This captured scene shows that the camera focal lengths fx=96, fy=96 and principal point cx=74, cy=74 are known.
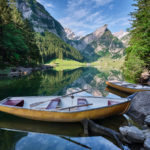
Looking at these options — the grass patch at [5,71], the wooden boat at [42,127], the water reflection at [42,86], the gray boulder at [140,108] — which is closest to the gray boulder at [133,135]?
the wooden boat at [42,127]

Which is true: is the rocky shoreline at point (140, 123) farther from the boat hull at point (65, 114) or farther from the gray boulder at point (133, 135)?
the boat hull at point (65, 114)

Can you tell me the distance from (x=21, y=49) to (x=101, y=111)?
37620mm

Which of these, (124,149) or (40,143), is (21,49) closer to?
(40,143)

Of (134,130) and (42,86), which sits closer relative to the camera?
(134,130)

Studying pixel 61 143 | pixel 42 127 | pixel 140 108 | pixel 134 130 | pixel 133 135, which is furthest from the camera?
pixel 140 108

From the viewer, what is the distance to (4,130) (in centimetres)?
665

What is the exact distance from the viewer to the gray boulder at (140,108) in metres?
7.50

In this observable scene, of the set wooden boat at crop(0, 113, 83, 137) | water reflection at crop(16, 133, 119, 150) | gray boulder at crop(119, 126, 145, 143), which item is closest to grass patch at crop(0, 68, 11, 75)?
wooden boat at crop(0, 113, 83, 137)

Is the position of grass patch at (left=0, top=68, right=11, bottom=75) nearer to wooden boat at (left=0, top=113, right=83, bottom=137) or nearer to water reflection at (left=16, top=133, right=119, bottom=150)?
wooden boat at (left=0, top=113, right=83, bottom=137)

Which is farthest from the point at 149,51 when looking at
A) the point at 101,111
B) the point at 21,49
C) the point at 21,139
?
the point at 21,49

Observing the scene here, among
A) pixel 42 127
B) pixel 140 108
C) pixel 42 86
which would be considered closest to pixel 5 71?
pixel 42 86

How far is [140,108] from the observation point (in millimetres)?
8109

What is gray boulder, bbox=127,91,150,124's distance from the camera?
7.50 metres

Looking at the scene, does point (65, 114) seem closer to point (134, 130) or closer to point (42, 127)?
point (42, 127)
